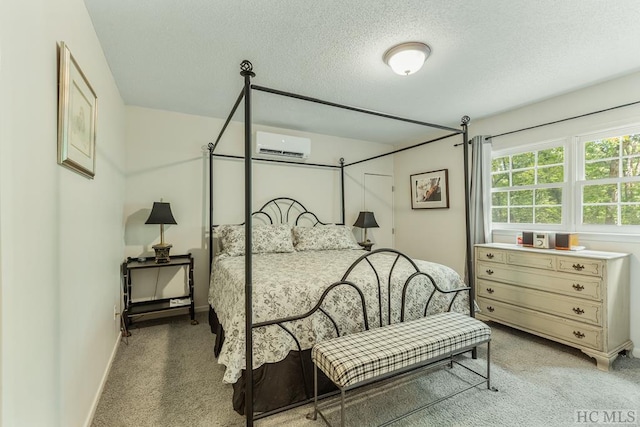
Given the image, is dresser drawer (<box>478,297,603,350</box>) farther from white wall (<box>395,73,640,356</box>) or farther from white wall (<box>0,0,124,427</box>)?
white wall (<box>0,0,124,427</box>)

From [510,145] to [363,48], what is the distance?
2282 mm

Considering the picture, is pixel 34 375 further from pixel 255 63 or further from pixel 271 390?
pixel 255 63

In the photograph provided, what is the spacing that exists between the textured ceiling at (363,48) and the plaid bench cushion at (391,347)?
75.7 inches

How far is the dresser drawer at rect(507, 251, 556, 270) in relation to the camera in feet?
8.50

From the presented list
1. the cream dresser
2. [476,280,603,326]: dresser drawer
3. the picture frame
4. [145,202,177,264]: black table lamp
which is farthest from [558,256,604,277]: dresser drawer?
[145,202,177,264]: black table lamp

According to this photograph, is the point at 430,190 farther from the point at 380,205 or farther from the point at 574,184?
the point at 574,184

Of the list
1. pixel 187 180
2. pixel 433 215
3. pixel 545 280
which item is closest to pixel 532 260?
pixel 545 280

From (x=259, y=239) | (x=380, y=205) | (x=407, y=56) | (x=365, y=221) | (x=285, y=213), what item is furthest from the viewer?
(x=380, y=205)

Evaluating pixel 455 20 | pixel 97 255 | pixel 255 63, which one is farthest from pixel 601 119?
pixel 97 255

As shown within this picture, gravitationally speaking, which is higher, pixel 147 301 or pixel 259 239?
pixel 259 239

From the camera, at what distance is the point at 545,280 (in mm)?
2617

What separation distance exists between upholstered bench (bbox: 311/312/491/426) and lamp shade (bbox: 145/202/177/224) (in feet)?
7.01

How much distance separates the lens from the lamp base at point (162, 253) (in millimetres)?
2986

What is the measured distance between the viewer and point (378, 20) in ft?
5.85
